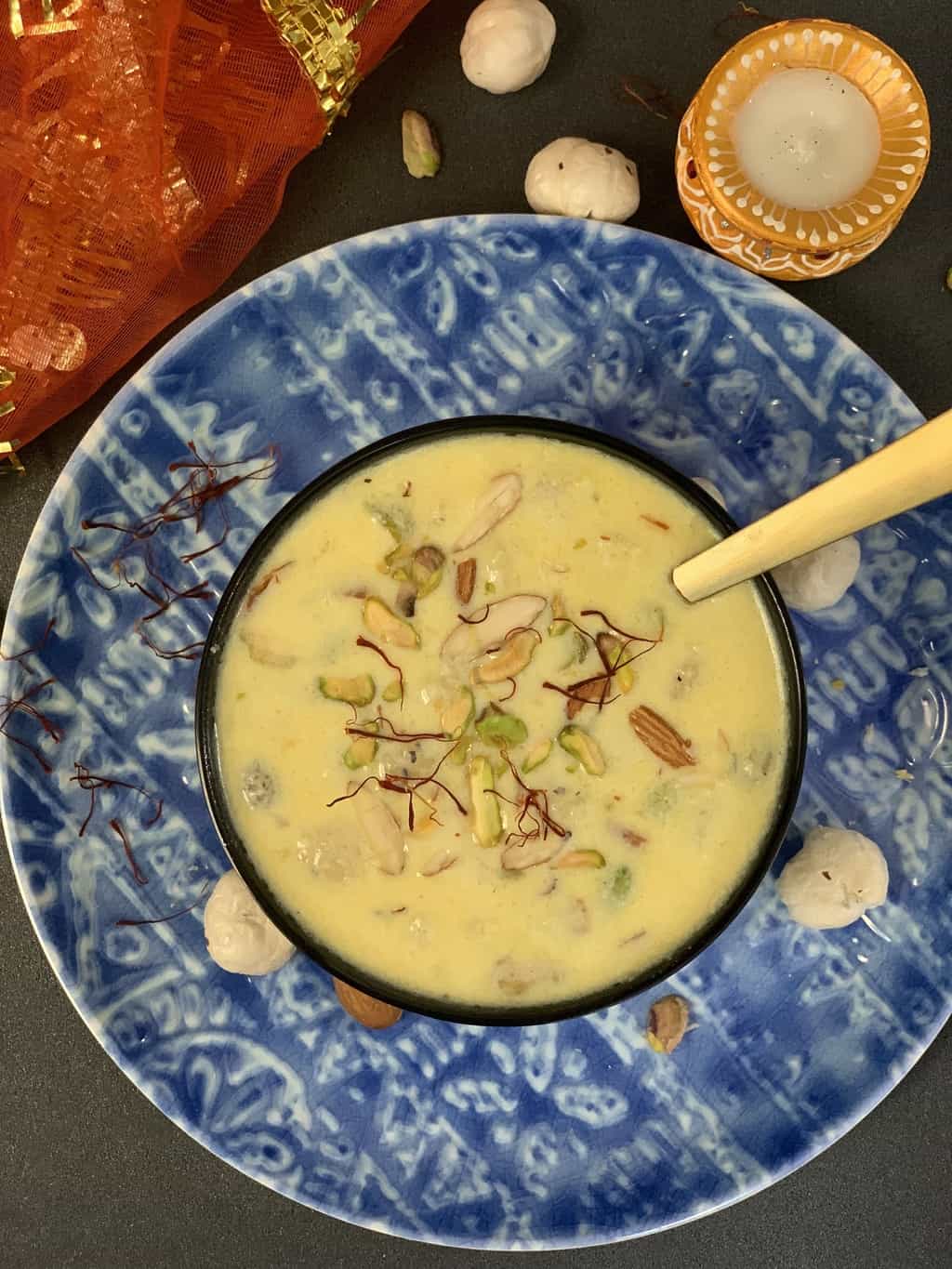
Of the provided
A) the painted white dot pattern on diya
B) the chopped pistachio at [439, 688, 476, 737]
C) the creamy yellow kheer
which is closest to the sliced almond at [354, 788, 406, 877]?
the creamy yellow kheer

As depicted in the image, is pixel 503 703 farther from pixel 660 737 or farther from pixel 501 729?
pixel 660 737

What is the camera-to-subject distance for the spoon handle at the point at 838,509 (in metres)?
0.82

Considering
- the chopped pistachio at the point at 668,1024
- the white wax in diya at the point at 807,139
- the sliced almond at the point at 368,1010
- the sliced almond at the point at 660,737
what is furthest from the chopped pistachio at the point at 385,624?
the white wax in diya at the point at 807,139

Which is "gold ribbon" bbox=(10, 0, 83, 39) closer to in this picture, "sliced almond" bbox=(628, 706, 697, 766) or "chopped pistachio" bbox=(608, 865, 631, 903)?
"sliced almond" bbox=(628, 706, 697, 766)

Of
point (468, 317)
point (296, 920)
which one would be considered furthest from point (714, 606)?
point (296, 920)

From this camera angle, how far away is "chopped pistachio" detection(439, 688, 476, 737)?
116cm

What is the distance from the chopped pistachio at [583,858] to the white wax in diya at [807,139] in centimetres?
83

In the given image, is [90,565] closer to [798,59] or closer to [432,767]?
[432,767]

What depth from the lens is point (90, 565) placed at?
132 cm

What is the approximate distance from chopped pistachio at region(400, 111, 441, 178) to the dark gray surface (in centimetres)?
2

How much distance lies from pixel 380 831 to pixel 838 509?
1.92 feet

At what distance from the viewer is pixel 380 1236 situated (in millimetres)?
1572

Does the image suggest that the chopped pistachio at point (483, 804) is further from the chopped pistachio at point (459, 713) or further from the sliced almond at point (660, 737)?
the sliced almond at point (660, 737)

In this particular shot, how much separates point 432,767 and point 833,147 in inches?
35.6
